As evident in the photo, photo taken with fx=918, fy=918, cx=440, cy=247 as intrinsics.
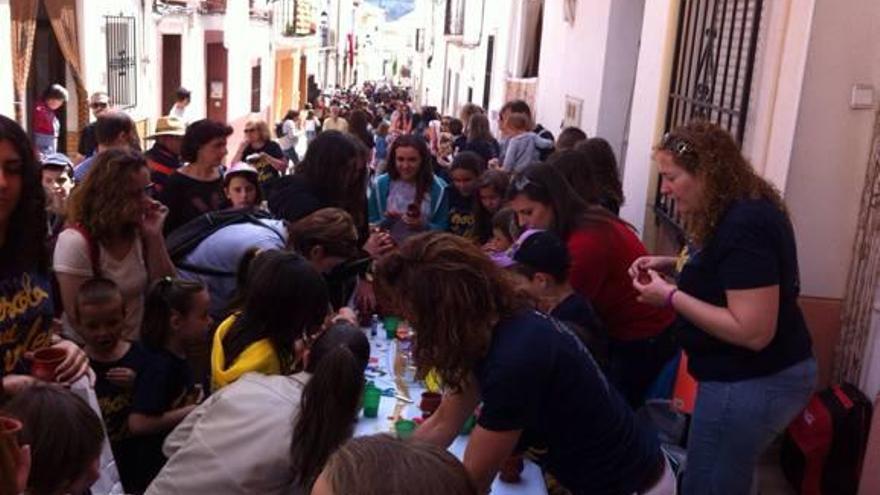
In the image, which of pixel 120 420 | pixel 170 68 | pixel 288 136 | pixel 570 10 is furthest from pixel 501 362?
pixel 170 68

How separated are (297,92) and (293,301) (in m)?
28.9

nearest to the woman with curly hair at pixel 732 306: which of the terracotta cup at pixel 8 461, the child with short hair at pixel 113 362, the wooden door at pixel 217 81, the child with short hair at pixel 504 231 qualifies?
the child with short hair at pixel 504 231

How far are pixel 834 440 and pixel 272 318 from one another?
9.07ft

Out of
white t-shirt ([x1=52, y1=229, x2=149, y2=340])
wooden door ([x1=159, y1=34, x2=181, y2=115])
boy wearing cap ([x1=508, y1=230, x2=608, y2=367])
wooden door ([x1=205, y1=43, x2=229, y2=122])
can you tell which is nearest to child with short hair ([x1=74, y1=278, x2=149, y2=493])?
white t-shirt ([x1=52, y1=229, x2=149, y2=340])

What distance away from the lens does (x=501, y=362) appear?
83.9 inches

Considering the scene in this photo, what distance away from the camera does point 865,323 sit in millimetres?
4258

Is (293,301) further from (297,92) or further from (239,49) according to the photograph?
(297,92)

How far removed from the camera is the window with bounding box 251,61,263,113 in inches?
870

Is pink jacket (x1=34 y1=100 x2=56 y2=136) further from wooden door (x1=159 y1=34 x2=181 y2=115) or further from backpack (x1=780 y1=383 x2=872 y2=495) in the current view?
backpack (x1=780 y1=383 x2=872 y2=495)

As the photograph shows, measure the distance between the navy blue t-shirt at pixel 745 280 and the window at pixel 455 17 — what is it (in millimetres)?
22831

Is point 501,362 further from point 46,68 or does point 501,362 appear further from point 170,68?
point 170,68

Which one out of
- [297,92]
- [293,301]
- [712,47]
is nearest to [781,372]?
[293,301]

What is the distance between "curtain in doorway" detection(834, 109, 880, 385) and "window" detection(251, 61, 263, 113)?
19.2 metres

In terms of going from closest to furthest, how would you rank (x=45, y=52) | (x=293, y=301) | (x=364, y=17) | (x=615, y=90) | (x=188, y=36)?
(x=293, y=301) → (x=615, y=90) → (x=45, y=52) → (x=188, y=36) → (x=364, y=17)
